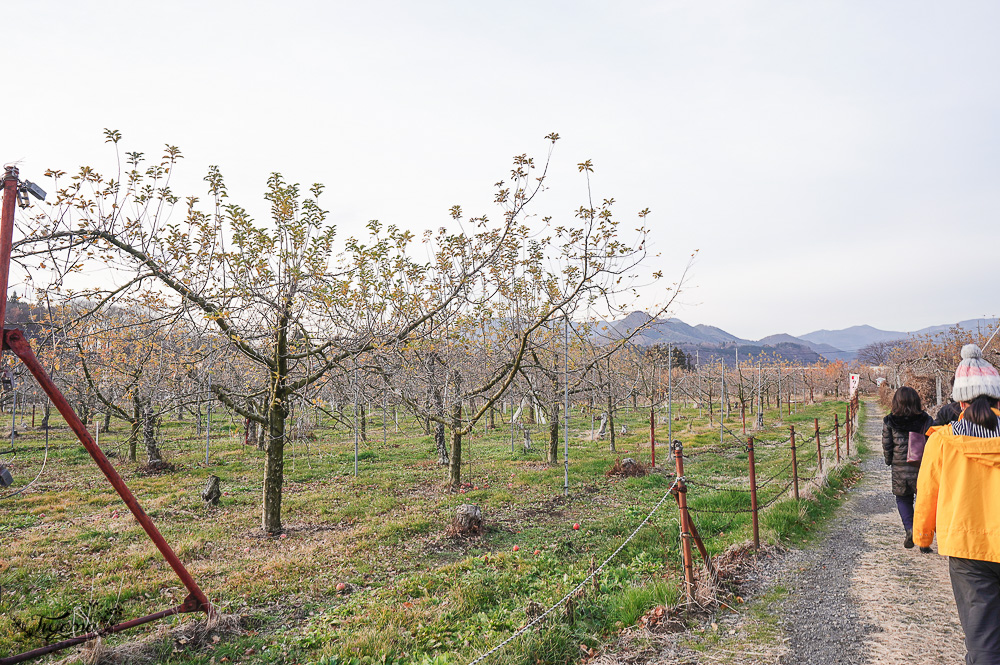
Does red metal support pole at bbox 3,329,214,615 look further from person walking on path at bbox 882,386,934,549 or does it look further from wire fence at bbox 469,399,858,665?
person walking on path at bbox 882,386,934,549

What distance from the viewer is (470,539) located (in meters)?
8.00

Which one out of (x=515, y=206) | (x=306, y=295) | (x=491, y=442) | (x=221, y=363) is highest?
(x=515, y=206)

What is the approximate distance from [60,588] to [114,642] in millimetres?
2043

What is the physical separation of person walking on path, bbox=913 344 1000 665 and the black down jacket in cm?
321

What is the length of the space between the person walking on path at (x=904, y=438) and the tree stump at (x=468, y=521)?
582 cm

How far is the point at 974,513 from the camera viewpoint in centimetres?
286

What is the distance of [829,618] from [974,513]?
2.37 m

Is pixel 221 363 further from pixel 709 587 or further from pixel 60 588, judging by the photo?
pixel 709 587

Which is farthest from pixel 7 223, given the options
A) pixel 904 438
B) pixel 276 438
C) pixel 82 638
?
pixel 904 438

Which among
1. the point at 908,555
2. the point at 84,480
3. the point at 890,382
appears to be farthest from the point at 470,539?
the point at 890,382

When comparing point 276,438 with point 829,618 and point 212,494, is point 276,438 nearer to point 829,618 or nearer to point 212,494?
point 212,494

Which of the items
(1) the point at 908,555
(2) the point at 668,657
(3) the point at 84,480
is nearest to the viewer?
(2) the point at 668,657

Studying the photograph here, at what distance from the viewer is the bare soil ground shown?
156 inches

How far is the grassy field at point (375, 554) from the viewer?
479 cm
